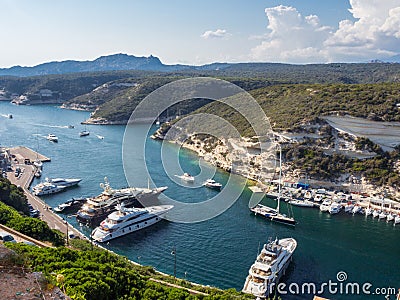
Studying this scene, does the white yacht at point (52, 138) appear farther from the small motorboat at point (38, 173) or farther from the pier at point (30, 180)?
the small motorboat at point (38, 173)

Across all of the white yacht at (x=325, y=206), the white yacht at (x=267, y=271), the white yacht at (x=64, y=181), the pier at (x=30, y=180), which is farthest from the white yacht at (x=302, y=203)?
the white yacht at (x=64, y=181)

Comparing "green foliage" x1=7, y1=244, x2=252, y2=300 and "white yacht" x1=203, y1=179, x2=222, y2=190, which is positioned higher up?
"green foliage" x1=7, y1=244, x2=252, y2=300

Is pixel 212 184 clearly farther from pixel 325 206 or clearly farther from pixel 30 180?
pixel 30 180

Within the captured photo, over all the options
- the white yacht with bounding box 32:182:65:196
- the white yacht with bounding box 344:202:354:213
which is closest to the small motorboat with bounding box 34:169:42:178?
the white yacht with bounding box 32:182:65:196

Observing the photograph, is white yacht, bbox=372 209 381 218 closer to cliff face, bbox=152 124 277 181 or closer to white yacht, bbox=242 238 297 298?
cliff face, bbox=152 124 277 181

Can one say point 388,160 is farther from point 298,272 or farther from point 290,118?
point 298,272
